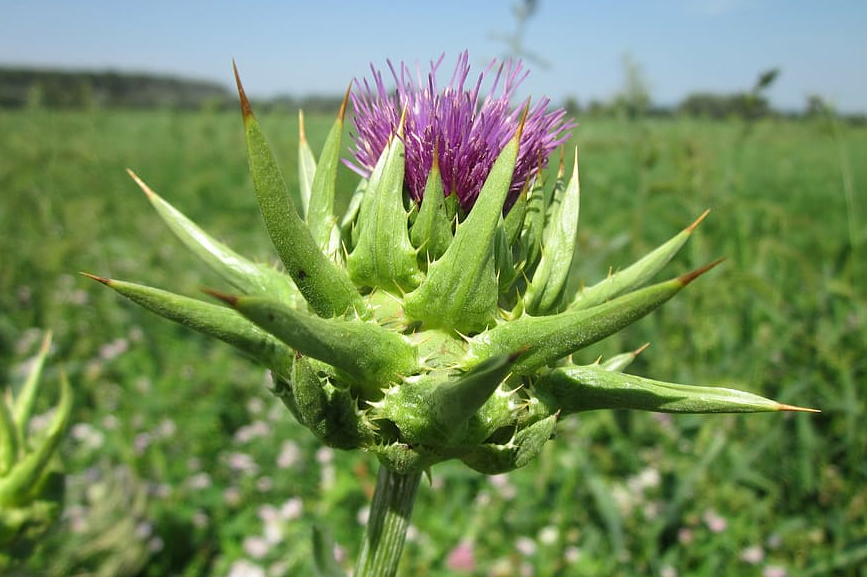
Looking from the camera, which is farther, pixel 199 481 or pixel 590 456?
pixel 590 456

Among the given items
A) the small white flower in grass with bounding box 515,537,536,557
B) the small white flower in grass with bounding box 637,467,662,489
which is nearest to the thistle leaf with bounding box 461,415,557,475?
the small white flower in grass with bounding box 515,537,536,557

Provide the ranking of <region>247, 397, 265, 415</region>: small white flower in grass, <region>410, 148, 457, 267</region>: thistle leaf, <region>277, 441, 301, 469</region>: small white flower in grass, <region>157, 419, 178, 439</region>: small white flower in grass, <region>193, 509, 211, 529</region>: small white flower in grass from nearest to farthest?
<region>410, 148, 457, 267</region>: thistle leaf → <region>193, 509, 211, 529</region>: small white flower in grass → <region>277, 441, 301, 469</region>: small white flower in grass → <region>157, 419, 178, 439</region>: small white flower in grass → <region>247, 397, 265, 415</region>: small white flower in grass

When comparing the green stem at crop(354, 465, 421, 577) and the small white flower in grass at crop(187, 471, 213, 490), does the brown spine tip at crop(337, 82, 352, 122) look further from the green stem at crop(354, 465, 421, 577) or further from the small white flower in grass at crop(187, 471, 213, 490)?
the small white flower in grass at crop(187, 471, 213, 490)

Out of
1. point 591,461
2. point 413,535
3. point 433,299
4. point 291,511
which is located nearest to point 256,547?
point 291,511

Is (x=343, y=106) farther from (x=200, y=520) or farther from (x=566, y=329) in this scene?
(x=200, y=520)

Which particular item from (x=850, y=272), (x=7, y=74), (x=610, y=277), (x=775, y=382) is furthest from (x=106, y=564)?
(x=7, y=74)

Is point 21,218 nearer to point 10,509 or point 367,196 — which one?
point 10,509
